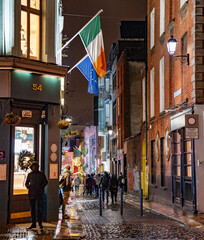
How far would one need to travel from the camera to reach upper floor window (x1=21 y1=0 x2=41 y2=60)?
15.9 metres

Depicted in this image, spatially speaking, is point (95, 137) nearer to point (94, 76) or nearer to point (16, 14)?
point (94, 76)

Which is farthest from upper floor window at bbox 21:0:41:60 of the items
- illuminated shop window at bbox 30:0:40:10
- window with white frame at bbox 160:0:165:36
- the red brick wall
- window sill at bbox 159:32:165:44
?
Answer: window with white frame at bbox 160:0:165:36

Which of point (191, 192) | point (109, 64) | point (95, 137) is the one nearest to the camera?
point (191, 192)

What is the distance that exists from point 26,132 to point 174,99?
9249 millimetres

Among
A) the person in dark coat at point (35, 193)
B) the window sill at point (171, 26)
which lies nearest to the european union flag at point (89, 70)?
the window sill at point (171, 26)

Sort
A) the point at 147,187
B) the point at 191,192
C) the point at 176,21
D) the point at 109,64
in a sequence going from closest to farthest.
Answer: the point at 191,192 < the point at 176,21 < the point at 147,187 < the point at 109,64

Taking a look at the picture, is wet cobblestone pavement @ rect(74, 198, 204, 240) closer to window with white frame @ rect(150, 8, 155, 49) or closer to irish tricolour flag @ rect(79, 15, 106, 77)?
irish tricolour flag @ rect(79, 15, 106, 77)

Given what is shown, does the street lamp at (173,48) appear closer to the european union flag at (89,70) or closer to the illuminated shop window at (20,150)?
the european union flag at (89,70)

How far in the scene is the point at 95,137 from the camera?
247 ft

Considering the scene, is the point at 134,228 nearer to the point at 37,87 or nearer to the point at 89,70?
the point at 37,87

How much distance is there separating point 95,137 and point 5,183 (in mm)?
60370

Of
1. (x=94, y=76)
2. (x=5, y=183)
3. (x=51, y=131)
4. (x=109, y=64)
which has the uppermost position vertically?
(x=109, y=64)

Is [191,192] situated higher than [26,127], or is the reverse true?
[26,127]

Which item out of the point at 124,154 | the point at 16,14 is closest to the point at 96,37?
the point at 16,14
